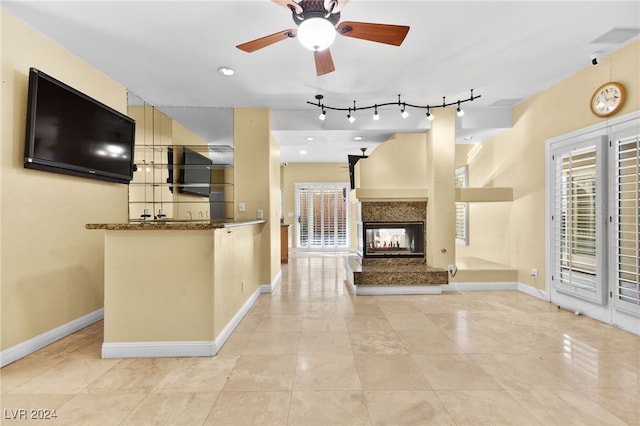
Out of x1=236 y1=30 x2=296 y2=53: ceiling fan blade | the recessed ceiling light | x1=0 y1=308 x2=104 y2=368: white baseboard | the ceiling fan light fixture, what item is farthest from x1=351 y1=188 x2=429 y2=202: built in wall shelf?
x1=0 y1=308 x2=104 y2=368: white baseboard

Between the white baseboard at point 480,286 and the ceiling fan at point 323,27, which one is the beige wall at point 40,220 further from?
the white baseboard at point 480,286

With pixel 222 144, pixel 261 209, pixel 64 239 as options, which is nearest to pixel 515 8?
pixel 261 209

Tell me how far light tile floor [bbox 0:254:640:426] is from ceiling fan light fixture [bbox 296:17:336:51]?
2282 millimetres

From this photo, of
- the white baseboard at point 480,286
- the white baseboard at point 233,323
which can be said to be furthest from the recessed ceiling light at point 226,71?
the white baseboard at point 480,286

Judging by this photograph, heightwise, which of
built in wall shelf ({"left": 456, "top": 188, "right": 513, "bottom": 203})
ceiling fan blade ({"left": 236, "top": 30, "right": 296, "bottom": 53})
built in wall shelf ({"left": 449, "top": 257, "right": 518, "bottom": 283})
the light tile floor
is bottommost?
the light tile floor

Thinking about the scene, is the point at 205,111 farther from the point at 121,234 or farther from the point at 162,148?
the point at 121,234

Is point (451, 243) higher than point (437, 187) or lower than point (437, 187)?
lower

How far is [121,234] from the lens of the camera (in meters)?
2.43

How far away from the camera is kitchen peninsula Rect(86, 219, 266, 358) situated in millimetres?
2436

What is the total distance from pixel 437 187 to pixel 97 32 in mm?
4512

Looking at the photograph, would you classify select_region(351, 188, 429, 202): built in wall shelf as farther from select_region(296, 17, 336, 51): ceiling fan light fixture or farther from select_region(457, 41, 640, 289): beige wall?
select_region(296, 17, 336, 51): ceiling fan light fixture

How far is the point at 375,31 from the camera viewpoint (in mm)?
2045

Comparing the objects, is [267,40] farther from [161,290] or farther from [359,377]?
[359,377]

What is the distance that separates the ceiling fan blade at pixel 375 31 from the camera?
6.44 ft
